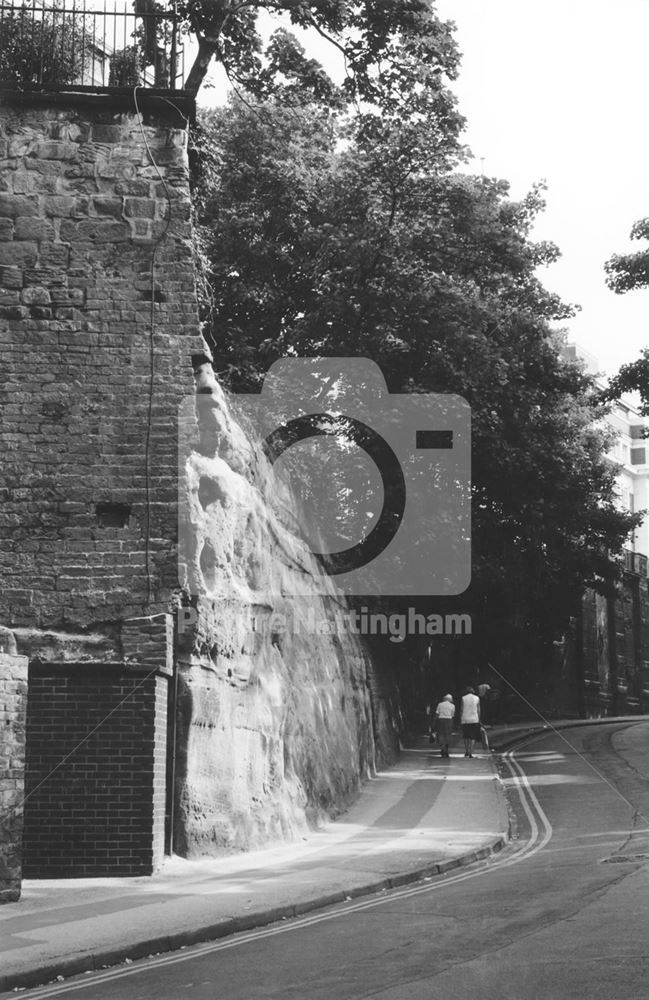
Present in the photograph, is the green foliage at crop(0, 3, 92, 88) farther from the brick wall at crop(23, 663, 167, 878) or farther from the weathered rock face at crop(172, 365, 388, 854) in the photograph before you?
the brick wall at crop(23, 663, 167, 878)

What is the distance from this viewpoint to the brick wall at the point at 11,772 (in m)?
10.1

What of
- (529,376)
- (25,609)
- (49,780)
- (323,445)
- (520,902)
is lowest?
(520,902)

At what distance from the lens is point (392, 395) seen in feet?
84.6

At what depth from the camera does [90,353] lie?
13273 millimetres

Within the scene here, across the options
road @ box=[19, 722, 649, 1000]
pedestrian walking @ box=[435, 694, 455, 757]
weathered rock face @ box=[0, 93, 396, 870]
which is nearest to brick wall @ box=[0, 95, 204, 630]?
weathered rock face @ box=[0, 93, 396, 870]

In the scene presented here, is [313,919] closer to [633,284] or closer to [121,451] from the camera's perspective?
[121,451]

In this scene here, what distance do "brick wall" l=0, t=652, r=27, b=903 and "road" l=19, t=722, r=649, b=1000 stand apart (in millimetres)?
2388

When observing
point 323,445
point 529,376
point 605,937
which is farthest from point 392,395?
point 605,937

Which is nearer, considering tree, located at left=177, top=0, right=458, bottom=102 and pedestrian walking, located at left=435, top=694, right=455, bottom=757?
tree, located at left=177, top=0, right=458, bottom=102

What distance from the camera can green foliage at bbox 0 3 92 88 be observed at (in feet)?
45.4

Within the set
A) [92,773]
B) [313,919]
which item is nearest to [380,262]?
[92,773]

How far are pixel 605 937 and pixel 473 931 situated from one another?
101 cm

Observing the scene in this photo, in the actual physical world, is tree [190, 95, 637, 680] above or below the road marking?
above

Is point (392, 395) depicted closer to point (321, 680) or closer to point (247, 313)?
point (247, 313)
